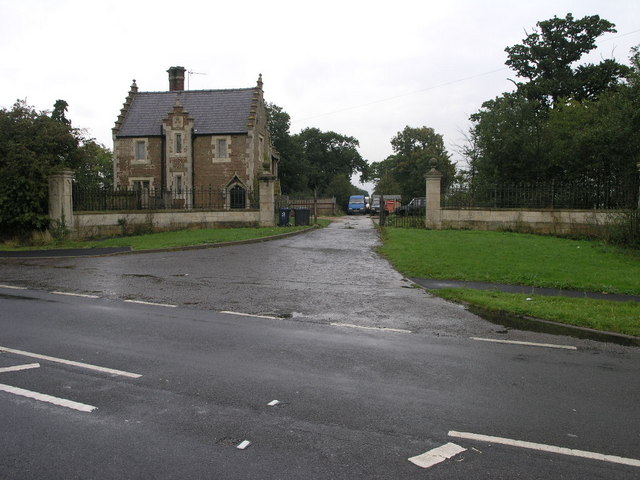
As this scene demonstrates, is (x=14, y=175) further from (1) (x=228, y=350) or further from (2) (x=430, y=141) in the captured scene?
(2) (x=430, y=141)

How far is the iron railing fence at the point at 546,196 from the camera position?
20.7 m

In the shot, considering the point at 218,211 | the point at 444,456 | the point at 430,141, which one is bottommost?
the point at 444,456

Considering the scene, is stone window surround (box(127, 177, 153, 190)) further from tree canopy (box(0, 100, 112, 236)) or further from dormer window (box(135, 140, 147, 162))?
tree canopy (box(0, 100, 112, 236))

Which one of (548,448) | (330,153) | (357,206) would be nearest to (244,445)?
(548,448)

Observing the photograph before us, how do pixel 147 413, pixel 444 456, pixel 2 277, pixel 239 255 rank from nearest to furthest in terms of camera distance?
1. pixel 444 456
2. pixel 147 413
3. pixel 2 277
4. pixel 239 255

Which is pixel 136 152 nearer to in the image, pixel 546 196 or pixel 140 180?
pixel 140 180

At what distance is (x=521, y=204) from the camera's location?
23.5 meters

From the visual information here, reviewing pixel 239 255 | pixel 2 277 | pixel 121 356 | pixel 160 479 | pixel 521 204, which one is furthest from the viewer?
pixel 521 204

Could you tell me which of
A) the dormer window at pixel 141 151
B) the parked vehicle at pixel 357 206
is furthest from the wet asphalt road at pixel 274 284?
the parked vehicle at pixel 357 206

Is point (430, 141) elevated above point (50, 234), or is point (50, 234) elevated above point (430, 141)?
point (430, 141)

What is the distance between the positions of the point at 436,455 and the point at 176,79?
4851cm

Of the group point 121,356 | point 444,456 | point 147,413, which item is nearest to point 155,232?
point 121,356

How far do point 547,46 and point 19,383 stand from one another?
51888mm

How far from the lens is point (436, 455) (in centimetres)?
385
